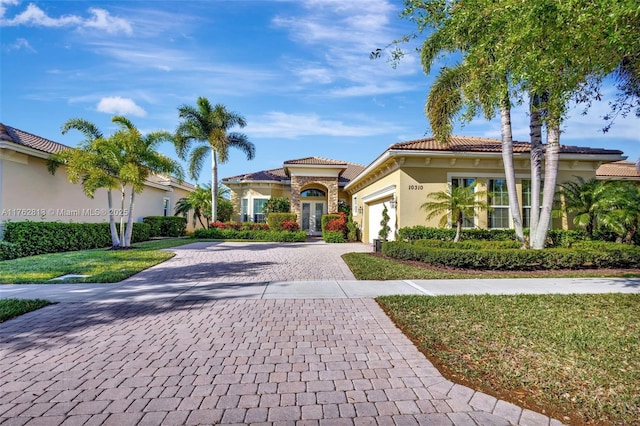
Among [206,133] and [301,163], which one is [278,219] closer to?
[301,163]

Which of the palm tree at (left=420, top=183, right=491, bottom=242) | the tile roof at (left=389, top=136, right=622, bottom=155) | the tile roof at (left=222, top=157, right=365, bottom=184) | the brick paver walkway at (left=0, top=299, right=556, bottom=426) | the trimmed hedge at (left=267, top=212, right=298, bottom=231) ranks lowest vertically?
the brick paver walkway at (left=0, top=299, right=556, bottom=426)

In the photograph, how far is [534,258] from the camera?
31.7ft

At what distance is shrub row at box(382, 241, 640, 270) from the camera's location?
31.2ft

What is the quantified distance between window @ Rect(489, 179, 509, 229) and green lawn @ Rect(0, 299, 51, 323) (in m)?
15.3

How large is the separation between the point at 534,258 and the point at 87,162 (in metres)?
16.7

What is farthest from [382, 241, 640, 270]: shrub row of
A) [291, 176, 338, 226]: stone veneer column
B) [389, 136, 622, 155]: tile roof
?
[291, 176, 338, 226]: stone veneer column

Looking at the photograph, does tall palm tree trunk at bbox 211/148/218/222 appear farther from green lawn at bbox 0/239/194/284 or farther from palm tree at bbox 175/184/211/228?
green lawn at bbox 0/239/194/284

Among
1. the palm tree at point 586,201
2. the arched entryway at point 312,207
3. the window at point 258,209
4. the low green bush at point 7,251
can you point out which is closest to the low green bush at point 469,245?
the palm tree at point 586,201

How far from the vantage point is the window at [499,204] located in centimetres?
1433

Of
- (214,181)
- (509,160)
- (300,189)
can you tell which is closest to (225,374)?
(509,160)

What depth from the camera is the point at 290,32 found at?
28.8 feet

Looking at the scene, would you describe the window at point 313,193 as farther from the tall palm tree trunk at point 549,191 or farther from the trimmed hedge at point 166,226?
the tall palm tree trunk at point 549,191

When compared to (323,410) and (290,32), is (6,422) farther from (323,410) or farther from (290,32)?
(290,32)

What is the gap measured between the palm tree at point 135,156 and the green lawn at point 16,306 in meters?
8.75
